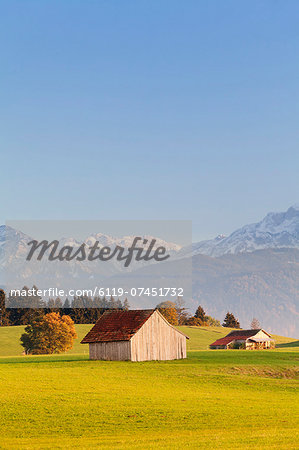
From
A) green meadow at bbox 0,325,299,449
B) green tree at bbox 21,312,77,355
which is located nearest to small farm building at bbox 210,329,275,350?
green tree at bbox 21,312,77,355

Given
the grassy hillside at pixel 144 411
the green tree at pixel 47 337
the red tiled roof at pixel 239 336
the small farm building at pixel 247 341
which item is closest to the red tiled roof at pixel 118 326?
the grassy hillside at pixel 144 411

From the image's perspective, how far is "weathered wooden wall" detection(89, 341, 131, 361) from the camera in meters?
79.0

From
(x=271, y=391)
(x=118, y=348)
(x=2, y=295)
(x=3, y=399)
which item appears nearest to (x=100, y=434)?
(x=3, y=399)

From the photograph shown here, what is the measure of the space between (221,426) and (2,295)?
542ft

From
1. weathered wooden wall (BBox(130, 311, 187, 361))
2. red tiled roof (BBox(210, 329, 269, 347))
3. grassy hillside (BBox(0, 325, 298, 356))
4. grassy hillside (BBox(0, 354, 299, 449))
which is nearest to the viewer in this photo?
grassy hillside (BBox(0, 354, 299, 449))

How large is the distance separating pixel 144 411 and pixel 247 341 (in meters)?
112

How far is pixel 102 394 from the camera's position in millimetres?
43531

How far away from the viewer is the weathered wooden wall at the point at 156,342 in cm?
7950

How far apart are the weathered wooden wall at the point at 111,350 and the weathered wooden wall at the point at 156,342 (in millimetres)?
807

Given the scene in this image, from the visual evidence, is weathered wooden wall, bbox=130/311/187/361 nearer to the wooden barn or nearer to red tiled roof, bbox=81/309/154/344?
the wooden barn

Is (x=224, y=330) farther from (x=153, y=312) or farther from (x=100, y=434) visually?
(x=100, y=434)

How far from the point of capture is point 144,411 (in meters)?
36.0

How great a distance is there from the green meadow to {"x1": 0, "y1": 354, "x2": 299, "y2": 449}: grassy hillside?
0.14 ft

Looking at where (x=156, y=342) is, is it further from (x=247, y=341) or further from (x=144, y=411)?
(x=247, y=341)
